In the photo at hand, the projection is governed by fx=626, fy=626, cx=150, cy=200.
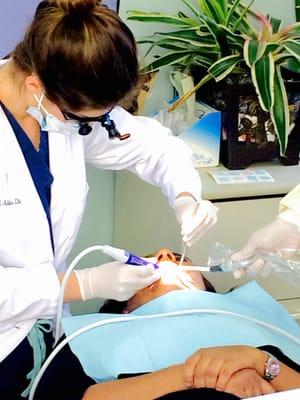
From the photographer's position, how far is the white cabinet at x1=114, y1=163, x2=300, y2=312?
1913 millimetres

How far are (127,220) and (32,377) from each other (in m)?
0.79

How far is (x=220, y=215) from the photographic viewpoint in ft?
6.29

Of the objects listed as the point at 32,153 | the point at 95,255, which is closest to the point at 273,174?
the point at 95,255

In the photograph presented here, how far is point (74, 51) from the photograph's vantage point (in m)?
1.17

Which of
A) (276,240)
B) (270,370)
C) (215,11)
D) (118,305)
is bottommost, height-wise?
(118,305)

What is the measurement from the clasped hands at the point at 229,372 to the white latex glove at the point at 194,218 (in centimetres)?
33

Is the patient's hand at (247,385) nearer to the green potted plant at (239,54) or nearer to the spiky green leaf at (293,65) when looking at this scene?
the green potted plant at (239,54)

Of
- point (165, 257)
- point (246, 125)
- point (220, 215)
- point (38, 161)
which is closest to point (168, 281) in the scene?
point (165, 257)

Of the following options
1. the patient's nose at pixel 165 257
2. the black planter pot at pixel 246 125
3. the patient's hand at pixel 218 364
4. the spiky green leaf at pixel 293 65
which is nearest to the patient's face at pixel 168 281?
the patient's nose at pixel 165 257

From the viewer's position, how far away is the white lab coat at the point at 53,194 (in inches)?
53.0

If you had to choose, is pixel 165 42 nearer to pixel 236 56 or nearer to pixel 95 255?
pixel 236 56

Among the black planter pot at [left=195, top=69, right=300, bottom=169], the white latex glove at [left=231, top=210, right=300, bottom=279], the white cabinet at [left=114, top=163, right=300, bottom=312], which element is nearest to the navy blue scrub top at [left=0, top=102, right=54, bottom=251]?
the white latex glove at [left=231, top=210, right=300, bottom=279]

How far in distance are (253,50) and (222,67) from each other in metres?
0.10

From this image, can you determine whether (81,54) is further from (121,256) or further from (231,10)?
(231,10)
